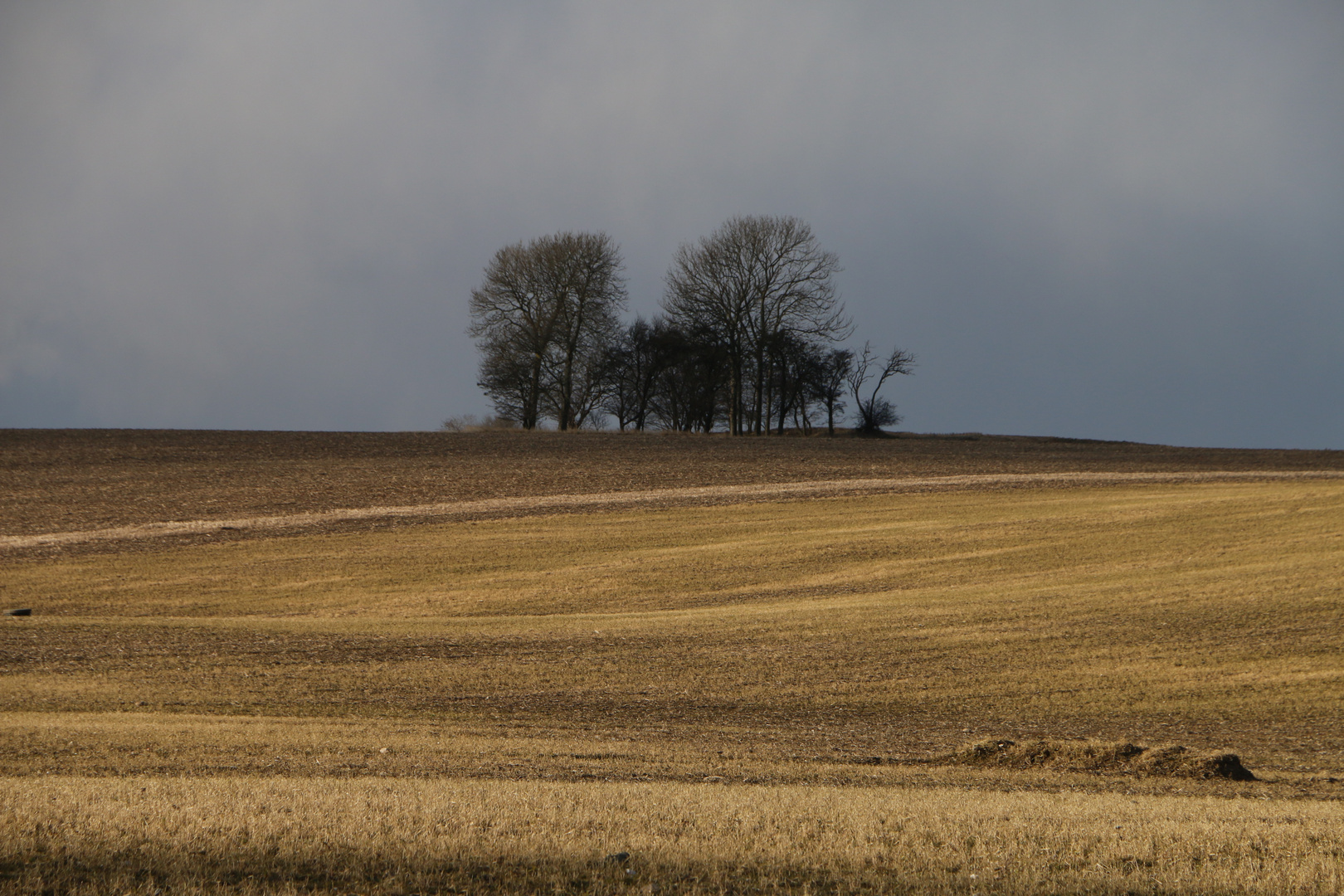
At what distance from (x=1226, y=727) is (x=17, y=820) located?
46.5 feet

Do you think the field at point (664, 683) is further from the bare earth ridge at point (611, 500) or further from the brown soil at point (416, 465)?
the brown soil at point (416, 465)

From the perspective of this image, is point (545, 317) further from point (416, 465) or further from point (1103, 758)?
point (1103, 758)

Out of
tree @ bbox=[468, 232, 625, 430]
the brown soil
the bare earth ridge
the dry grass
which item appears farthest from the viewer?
tree @ bbox=[468, 232, 625, 430]

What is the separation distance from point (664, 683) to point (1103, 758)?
23.2 feet

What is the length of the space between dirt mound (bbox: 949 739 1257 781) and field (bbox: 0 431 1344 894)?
5cm

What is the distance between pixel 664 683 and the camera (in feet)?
55.4

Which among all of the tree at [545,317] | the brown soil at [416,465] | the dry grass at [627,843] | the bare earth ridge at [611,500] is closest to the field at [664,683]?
the dry grass at [627,843]

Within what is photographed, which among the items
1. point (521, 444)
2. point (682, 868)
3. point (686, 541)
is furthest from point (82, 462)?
point (682, 868)

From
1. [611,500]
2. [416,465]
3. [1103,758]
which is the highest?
[416,465]

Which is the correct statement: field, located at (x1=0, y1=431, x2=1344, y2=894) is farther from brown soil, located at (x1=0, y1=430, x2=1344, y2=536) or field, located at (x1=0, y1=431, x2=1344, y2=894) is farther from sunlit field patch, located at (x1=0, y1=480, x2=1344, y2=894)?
brown soil, located at (x1=0, y1=430, x2=1344, y2=536)

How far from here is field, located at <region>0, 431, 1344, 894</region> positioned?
6.82 meters

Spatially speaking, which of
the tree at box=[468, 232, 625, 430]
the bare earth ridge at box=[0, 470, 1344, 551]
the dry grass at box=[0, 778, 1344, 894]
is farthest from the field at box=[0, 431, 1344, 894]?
the tree at box=[468, 232, 625, 430]

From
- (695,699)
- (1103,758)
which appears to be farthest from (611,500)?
(1103,758)

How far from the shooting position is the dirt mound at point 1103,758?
1113cm
